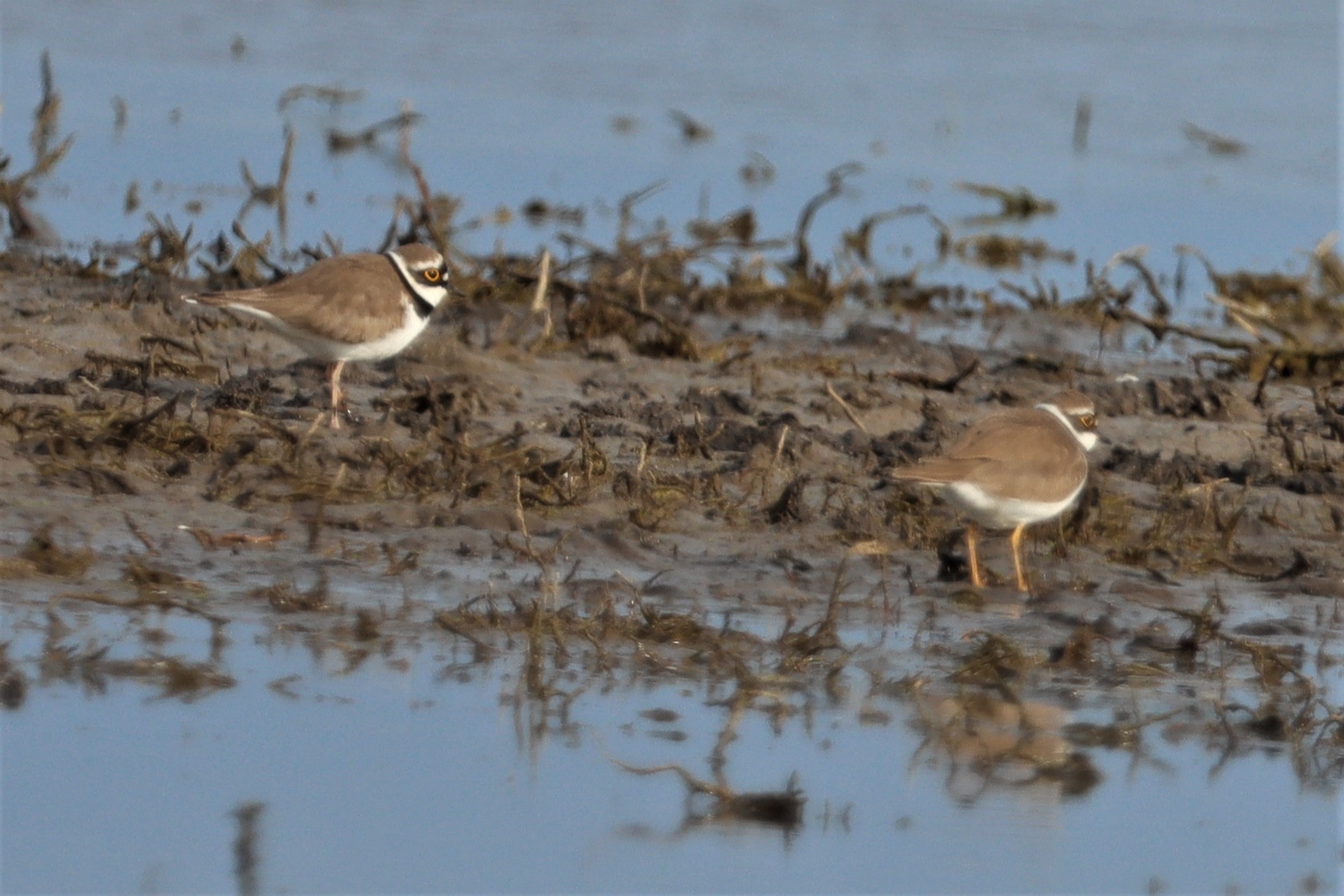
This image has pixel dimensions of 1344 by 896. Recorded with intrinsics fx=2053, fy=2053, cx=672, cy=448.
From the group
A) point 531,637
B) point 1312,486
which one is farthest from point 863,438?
point 531,637

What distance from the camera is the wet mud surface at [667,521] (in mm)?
6012

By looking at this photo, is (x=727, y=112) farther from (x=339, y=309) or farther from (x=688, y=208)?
(x=339, y=309)

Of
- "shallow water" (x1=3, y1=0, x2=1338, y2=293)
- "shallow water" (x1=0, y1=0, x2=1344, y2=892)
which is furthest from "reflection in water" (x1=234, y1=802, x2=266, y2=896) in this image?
"shallow water" (x1=3, y1=0, x2=1338, y2=293)

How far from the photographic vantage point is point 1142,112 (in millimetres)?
21672

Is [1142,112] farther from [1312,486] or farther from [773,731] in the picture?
[773,731]

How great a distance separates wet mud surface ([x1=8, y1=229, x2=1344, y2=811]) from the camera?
19.7 feet

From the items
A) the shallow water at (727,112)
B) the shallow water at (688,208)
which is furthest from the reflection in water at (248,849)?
the shallow water at (727,112)

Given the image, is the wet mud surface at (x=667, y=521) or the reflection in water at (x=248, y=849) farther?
the wet mud surface at (x=667, y=521)

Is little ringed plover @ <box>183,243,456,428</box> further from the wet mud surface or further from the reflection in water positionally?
the reflection in water

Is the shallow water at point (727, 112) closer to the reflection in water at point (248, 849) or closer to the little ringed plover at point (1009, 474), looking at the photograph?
the little ringed plover at point (1009, 474)

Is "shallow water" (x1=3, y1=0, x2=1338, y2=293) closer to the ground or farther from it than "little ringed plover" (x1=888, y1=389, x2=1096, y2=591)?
farther from it

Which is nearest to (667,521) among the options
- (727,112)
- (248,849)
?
(248,849)

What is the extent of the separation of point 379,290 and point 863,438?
2.34 m

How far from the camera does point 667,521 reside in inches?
312
